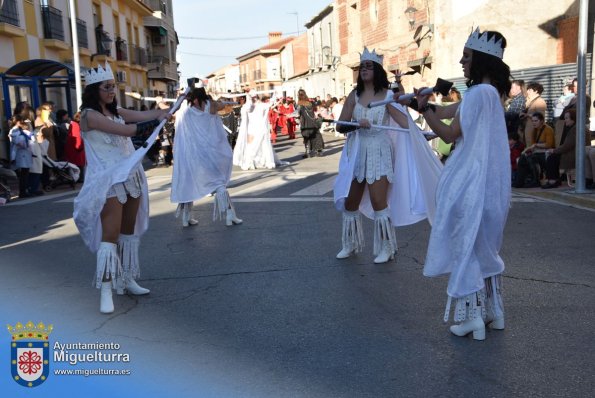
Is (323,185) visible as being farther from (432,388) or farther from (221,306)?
(432,388)

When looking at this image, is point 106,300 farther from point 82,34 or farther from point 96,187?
point 82,34

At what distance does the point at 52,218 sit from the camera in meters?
9.38

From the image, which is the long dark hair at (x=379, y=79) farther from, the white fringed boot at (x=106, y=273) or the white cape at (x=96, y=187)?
the white fringed boot at (x=106, y=273)

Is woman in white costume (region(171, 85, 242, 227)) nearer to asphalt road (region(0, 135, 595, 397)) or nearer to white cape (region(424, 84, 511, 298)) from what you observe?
asphalt road (region(0, 135, 595, 397))

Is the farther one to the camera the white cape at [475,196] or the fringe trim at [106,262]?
the fringe trim at [106,262]

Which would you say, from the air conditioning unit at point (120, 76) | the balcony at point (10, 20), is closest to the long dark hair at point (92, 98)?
the balcony at point (10, 20)

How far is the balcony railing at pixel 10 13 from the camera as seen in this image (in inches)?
701

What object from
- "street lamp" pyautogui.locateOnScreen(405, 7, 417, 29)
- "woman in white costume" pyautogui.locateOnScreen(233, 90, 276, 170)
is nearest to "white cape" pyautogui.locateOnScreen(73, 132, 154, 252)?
"woman in white costume" pyautogui.locateOnScreen(233, 90, 276, 170)

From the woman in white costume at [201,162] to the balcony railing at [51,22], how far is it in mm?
14632

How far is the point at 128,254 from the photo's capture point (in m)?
5.16

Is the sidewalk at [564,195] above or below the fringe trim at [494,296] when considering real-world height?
below

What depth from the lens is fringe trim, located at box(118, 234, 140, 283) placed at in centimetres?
515

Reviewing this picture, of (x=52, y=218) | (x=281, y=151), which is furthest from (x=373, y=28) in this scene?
(x=52, y=218)

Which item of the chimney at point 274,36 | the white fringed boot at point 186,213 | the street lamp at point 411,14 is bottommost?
the white fringed boot at point 186,213
